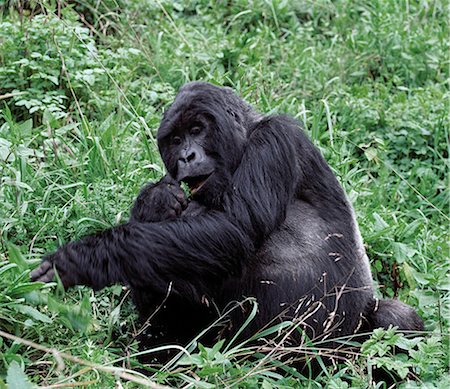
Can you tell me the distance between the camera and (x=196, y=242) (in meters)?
4.20

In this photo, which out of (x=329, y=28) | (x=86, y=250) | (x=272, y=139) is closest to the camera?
(x=86, y=250)

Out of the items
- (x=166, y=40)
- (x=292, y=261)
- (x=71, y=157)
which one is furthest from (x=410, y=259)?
(x=166, y=40)

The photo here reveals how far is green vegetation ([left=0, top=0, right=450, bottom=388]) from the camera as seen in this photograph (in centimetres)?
408

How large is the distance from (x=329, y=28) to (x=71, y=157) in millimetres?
3450

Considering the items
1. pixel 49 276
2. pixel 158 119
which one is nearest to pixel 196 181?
pixel 49 276

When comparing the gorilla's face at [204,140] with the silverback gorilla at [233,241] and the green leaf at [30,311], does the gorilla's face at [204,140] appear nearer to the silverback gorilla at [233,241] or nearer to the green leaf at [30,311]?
the silverback gorilla at [233,241]

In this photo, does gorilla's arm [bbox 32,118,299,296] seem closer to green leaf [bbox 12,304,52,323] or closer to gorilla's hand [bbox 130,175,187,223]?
green leaf [bbox 12,304,52,323]

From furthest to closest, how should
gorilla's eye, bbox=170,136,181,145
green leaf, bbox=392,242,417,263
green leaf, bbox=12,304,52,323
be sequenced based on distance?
green leaf, bbox=392,242,417,263 → gorilla's eye, bbox=170,136,181,145 → green leaf, bbox=12,304,52,323

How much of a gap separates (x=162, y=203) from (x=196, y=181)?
0.68 feet

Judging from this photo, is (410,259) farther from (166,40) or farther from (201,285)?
(166,40)

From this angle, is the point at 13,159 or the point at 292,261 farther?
the point at 13,159

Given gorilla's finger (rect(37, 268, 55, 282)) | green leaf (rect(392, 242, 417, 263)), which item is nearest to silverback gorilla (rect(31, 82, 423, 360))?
gorilla's finger (rect(37, 268, 55, 282))

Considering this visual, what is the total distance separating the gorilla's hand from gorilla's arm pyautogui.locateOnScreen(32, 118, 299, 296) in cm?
26

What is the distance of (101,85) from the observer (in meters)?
6.52
